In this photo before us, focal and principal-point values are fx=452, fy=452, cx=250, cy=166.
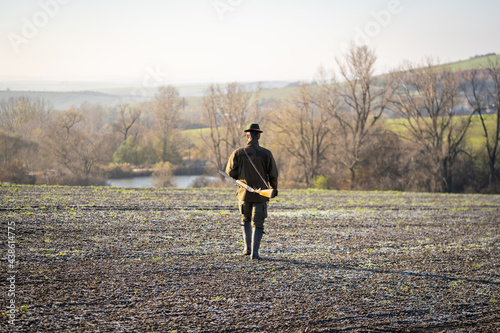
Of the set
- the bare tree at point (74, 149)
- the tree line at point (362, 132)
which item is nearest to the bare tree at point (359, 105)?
the tree line at point (362, 132)

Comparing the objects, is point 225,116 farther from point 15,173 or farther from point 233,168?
point 233,168

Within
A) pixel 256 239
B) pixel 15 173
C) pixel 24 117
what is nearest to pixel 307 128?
pixel 15 173

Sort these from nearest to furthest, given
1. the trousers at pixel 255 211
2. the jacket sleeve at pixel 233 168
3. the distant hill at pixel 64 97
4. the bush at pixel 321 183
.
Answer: the trousers at pixel 255 211, the jacket sleeve at pixel 233 168, the bush at pixel 321 183, the distant hill at pixel 64 97

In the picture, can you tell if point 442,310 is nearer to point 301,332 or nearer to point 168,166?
point 301,332

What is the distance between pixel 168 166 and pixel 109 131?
1736 centimetres

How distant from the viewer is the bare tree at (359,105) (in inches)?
2030

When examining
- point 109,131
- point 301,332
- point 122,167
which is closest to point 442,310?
point 301,332

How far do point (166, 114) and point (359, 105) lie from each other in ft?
121

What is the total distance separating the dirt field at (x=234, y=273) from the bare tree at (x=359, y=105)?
115 ft

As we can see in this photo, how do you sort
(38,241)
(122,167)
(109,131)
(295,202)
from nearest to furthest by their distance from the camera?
(38,241)
(295,202)
(122,167)
(109,131)

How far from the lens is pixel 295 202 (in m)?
22.4

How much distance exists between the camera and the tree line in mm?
48781

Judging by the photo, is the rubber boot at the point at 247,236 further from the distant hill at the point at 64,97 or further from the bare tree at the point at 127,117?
the bare tree at the point at 127,117

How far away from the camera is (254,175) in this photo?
974cm
